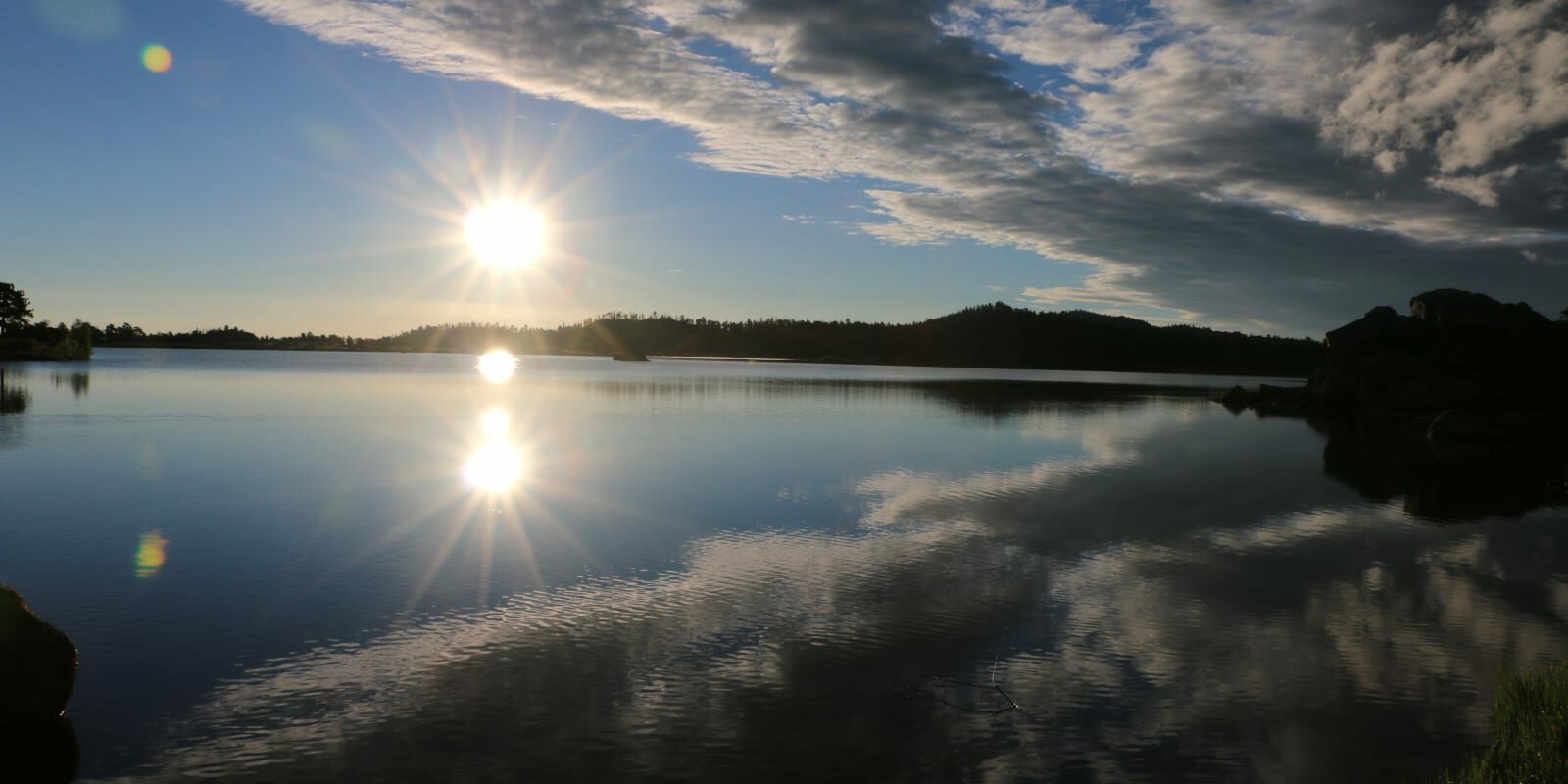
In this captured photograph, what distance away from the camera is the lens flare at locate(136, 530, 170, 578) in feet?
55.1

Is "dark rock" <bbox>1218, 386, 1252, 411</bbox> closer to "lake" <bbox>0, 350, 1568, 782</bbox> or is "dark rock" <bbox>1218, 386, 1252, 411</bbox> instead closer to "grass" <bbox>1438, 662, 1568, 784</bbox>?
"lake" <bbox>0, 350, 1568, 782</bbox>

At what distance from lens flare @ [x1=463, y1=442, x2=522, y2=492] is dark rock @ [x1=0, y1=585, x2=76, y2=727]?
1703 centimetres

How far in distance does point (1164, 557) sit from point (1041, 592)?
499 centimetres

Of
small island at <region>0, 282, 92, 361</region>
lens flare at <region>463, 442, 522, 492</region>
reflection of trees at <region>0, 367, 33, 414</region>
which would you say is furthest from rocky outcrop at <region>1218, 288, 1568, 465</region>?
small island at <region>0, 282, 92, 361</region>

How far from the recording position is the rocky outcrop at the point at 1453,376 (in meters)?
50.3

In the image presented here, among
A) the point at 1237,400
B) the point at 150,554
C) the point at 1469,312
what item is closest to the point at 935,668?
the point at 150,554

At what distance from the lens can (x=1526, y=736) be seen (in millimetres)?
9281

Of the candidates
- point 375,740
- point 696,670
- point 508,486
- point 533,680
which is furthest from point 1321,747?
point 508,486

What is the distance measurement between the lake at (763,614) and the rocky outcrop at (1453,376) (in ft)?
63.4

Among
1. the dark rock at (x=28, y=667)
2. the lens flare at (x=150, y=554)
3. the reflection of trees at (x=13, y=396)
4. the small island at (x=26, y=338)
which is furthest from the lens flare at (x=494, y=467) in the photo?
the small island at (x=26, y=338)

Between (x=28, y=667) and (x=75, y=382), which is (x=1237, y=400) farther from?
(x=75, y=382)

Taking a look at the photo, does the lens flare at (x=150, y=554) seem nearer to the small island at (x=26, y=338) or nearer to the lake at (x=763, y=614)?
the lake at (x=763, y=614)

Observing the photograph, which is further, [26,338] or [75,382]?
[26,338]

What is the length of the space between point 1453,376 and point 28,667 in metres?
→ 74.0
